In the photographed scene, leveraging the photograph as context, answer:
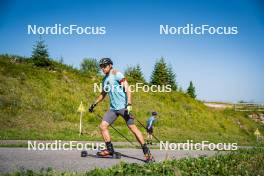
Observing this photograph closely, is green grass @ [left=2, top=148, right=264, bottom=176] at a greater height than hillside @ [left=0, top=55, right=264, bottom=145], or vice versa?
hillside @ [left=0, top=55, right=264, bottom=145]

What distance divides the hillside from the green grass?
35.7ft

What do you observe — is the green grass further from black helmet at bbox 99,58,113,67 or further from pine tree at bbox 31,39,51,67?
pine tree at bbox 31,39,51,67

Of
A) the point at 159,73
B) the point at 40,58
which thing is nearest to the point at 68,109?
the point at 40,58

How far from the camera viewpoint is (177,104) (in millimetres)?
43938

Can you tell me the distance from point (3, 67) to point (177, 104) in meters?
20.4

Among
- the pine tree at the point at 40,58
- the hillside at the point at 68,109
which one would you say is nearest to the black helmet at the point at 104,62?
the hillside at the point at 68,109

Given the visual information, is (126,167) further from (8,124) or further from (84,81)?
(84,81)

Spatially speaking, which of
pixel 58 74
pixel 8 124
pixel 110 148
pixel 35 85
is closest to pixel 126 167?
pixel 110 148

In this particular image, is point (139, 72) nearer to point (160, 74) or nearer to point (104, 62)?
point (160, 74)

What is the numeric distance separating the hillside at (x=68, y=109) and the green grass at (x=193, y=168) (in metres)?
10.9

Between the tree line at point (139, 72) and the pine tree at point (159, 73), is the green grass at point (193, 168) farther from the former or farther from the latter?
the pine tree at point (159, 73)

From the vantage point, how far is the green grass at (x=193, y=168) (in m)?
5.67

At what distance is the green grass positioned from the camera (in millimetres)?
5668

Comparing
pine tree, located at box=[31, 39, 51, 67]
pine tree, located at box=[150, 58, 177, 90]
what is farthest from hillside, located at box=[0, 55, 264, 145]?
pine tree, located at box=[150, 58, 177, 90]
